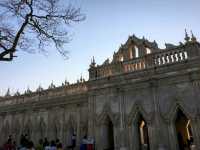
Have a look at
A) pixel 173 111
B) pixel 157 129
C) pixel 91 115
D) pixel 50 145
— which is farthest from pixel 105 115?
pixel 173 111

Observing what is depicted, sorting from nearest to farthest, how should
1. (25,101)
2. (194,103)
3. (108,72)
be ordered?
(194,103) < (108,72) < (25,101)

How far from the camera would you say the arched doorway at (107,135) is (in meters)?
17.5

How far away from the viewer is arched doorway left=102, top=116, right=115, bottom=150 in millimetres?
17500

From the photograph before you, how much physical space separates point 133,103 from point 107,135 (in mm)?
3122

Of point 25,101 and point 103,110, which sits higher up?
point 25,101

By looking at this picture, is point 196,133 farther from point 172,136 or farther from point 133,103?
point 133,103

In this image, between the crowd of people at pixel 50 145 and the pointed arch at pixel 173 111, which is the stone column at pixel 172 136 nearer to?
the pointed arch at pixel 173 111

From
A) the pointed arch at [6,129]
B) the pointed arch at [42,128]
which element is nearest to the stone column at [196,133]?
the pointed arch at [42,128]

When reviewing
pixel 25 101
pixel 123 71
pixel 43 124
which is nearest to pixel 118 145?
pixel 123 71

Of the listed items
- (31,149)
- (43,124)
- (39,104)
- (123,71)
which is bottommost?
(31,149)

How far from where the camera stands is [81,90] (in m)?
21.0

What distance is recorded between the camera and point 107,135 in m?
17.8

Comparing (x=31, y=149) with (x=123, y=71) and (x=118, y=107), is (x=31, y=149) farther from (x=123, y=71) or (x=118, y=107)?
(x=123, y=71)

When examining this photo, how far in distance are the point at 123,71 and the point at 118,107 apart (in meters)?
2.66
